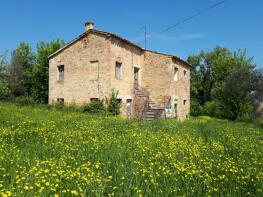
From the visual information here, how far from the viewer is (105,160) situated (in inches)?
242

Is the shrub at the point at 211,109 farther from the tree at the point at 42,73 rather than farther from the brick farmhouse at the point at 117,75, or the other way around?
the tree at the point at 42,73

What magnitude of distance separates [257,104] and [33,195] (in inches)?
976

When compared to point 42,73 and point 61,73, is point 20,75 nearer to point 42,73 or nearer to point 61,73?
point 42,73

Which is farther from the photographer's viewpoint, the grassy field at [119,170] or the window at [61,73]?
the window at [61,73]

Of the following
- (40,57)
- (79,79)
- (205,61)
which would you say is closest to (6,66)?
(40,57)

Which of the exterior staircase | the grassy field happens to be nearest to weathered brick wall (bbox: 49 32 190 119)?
the exterior staircase

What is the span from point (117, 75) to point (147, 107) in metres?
3.76

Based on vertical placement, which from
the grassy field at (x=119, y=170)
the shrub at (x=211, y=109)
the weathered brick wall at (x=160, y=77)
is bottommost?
the grassy field at (x=119, y=170)

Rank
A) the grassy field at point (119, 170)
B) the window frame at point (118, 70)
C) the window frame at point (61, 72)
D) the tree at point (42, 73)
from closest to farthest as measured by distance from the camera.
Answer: the grassy field at point (119, 170) < the window frame at point (118, 70) < the window frame at point (61, 72) < the tree at point (42, 73)

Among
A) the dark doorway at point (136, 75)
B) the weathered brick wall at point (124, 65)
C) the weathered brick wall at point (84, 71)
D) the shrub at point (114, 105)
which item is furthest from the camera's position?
the dark doorway at point (136, 75)

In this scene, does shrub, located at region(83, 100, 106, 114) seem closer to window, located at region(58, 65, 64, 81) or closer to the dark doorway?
window, located at region(58, 65, 64, 81)

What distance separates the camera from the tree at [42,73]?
109 ft

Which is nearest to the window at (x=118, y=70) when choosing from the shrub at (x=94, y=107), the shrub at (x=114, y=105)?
the shrub at (x=114, y=105)

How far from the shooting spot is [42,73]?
3309cm
